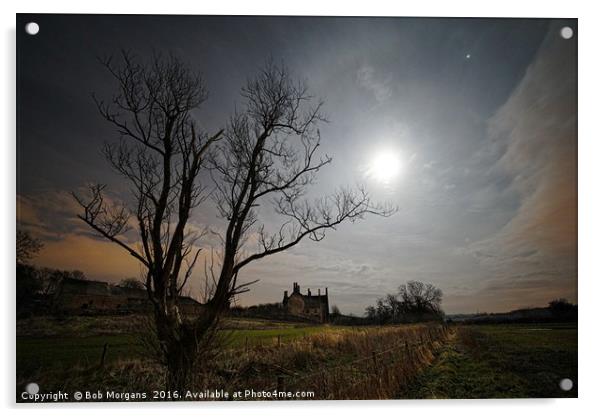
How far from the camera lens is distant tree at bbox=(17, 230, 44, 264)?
400cm

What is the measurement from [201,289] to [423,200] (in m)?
2.29

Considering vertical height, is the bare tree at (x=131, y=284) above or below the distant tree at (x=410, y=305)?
above

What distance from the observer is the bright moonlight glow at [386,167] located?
4363mm

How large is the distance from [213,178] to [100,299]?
4.96 feet

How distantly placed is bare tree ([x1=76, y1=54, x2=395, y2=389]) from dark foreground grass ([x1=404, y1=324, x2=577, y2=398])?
1.63 m

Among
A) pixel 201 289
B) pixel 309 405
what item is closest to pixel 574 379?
pixel 309 405

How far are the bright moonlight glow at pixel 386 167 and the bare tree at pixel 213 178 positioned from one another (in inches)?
9.4

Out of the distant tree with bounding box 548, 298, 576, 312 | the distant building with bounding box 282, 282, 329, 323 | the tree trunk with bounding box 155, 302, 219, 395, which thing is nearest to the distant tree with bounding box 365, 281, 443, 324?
the distant building with bounding box 282, 282, 329, 323

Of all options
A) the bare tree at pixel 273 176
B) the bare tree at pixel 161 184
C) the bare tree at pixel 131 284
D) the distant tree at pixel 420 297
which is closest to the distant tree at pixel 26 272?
the bare tree at pixel 161 184

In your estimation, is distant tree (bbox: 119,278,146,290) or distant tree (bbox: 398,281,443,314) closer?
distant tree (bbox: 119,278,146,290)

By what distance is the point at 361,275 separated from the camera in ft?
14.1

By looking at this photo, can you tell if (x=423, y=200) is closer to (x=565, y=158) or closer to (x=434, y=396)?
(x=565, y=158)

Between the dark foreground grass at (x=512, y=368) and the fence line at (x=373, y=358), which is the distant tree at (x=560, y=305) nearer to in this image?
the dark foreground grass at (x=512, y=368)

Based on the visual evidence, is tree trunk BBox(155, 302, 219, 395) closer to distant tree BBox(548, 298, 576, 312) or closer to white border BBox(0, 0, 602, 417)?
white border BBox(0, 0, 602, 417)
